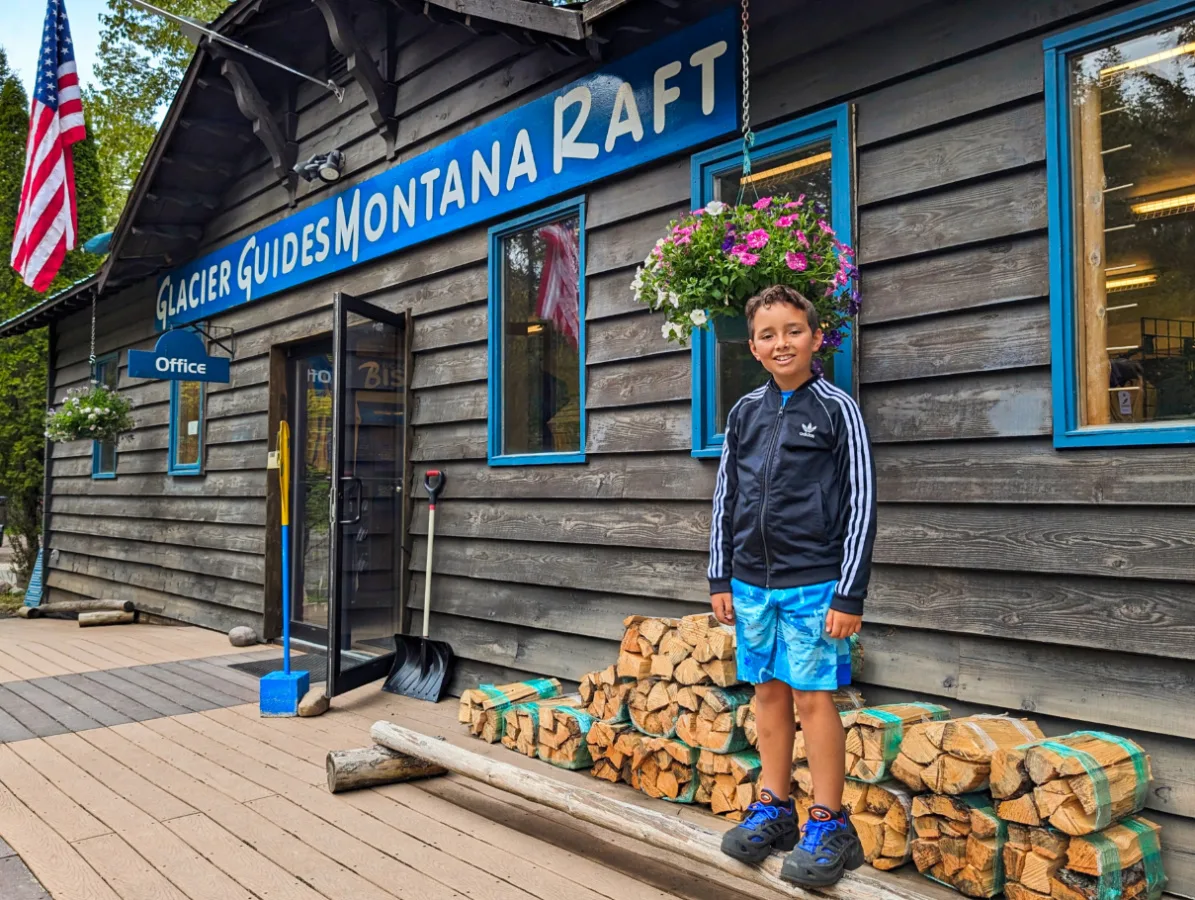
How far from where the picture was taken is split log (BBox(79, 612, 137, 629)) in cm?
852

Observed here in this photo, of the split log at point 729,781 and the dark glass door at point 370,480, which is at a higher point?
the dark glass door at point 370,480

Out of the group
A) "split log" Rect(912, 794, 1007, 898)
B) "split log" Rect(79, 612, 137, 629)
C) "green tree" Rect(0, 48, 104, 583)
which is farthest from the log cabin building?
"green tree" Rect(0, 48, 104, 583)

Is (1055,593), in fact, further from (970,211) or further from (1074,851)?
(970,211)

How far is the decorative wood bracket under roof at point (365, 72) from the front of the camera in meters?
5.76

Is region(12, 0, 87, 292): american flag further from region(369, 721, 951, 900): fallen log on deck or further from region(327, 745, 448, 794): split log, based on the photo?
region(369, 721, 951, 900): fallen log on deck

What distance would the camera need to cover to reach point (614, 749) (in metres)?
3.60

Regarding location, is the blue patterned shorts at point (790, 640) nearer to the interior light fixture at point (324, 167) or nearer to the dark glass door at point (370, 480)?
the dark glass door at point (370, 480)

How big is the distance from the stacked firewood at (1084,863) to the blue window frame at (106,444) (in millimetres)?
9420

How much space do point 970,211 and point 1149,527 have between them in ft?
3.77

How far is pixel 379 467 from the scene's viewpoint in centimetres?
559

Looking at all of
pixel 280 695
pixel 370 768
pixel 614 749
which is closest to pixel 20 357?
pixel 280 695

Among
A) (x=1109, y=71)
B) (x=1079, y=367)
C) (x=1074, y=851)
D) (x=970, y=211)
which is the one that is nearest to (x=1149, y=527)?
(x=1079, y=367)

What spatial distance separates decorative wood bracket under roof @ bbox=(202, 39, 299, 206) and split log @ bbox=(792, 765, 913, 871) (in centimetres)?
584

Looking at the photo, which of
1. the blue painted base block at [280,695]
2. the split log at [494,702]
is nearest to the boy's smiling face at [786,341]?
the split log at [494,702]
